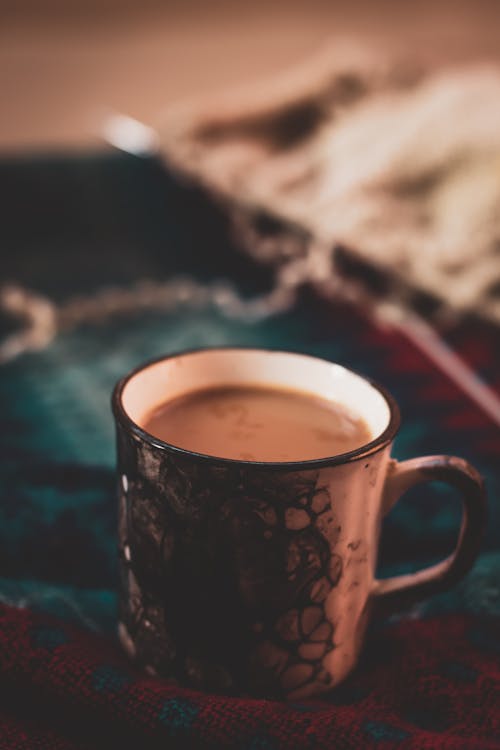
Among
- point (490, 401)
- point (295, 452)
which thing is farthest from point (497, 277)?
point (295, 452)

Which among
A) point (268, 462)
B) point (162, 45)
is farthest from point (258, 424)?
point (162, 45)

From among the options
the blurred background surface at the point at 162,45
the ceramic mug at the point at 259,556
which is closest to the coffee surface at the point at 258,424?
the ceramic mug at the point at 259,556

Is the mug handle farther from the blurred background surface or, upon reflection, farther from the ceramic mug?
the blurred background surface

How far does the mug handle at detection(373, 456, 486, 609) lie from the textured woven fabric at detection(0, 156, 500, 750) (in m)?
0.03

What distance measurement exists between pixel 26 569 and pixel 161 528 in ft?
0.42

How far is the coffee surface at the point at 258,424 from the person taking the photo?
0.37 meters

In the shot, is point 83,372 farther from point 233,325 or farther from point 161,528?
point 161,528

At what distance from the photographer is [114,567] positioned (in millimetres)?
429

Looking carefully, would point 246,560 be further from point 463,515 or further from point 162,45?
point 162,45

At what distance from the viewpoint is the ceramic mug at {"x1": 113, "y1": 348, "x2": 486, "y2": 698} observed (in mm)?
311

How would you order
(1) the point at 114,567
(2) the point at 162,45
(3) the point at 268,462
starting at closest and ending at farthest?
1. (3) the point at 268,462
2. (1) the point at 114,567
3. (2) the point at 162,45

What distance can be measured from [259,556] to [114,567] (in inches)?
5.4

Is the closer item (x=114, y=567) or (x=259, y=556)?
(x=259, y=556)

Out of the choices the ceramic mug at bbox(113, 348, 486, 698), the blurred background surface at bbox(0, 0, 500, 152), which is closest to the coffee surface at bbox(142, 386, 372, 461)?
the ceramic mug at bbox(113, 348, 486, 698)
